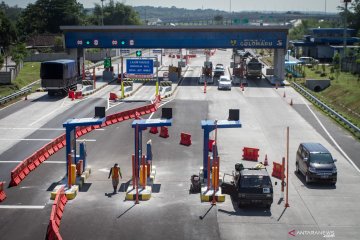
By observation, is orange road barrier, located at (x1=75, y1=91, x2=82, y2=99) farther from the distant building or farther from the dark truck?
the distant building

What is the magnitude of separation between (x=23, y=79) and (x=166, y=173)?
44.2m

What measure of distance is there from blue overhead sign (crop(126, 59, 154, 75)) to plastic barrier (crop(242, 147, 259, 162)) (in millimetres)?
27915

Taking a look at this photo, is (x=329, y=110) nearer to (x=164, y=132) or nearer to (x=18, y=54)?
(x=164, y=132)

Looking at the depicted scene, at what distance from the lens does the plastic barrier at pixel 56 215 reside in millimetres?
19344

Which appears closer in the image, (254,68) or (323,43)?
(254,68)

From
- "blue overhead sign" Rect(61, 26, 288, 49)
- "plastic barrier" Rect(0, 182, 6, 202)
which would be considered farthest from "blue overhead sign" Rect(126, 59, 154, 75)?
"plastic barrier" Rect(0, 182, 6, 202)

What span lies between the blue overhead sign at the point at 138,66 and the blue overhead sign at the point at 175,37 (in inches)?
511

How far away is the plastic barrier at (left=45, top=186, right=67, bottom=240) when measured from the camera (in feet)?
63.5

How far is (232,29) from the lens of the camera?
233 ft

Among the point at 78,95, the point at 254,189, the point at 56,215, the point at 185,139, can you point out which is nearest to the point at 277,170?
the point at 254,189

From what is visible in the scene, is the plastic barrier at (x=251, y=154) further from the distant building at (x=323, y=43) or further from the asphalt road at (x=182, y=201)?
the distant building at (x=323, y=43)

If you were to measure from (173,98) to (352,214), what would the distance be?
118 ft

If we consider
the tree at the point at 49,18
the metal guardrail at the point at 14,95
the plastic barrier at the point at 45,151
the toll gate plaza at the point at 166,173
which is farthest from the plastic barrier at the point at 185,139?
the tree at the point at 49,18

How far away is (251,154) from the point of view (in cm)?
3198
